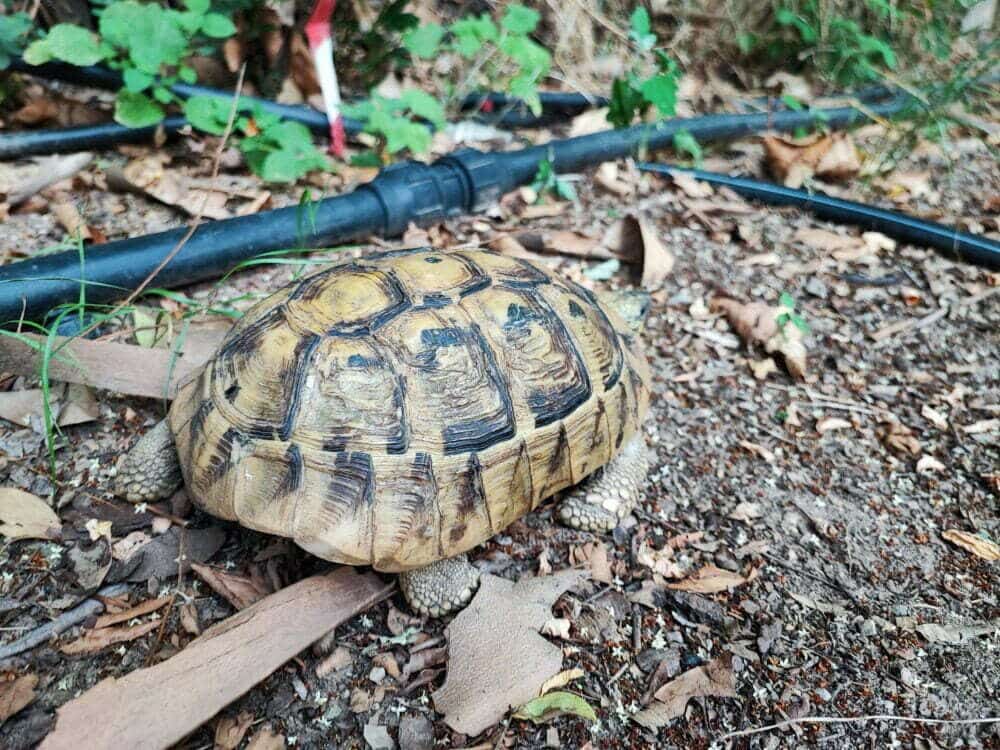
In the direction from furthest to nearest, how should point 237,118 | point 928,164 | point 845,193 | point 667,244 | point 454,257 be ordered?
point 928,164 → point 845,193 → point 667,244 → point 237,118 → point 454,257

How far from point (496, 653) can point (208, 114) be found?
267 cm

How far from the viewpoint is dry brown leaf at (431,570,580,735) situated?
1836 mm

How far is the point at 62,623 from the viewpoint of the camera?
74.9 inches

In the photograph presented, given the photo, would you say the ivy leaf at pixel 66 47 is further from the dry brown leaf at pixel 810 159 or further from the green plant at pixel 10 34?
the dry brown leaf at pixel 810 159

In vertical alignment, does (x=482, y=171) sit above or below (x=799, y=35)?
below

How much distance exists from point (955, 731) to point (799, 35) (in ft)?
17.4

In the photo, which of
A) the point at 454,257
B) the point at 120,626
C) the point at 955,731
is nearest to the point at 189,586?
the point at 120,626

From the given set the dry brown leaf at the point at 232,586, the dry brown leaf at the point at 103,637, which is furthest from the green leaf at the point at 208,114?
the dry brown leaf at the point at 103,637

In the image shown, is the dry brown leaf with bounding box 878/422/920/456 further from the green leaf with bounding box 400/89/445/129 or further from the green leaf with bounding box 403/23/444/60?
the green leaf with bounding box 403/23/444/60

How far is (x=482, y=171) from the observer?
3553mm

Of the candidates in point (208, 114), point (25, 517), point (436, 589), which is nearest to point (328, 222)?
point (208, 114)

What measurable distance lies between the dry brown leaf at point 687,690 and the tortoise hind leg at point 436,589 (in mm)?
588

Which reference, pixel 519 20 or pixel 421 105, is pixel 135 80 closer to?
pixel 421 105

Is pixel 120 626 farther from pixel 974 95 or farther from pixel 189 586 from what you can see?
pixel 974 95
